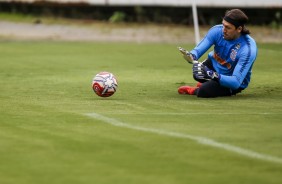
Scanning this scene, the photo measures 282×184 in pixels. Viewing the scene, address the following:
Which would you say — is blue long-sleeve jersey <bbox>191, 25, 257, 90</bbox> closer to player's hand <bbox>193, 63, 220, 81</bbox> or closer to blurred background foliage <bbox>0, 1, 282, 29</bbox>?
player's hand <bbox>193, 63, 220, 81</bbox>

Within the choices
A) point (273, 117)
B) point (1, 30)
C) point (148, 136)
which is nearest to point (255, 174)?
point (148, 136)

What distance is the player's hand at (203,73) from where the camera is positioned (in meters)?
14.2

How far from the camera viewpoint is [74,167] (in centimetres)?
838

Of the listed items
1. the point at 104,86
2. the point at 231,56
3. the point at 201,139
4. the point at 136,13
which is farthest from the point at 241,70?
the point at 136,13

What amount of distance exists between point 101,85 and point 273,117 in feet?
10.1

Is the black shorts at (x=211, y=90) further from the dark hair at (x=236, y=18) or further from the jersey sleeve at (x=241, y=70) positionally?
the dark hair at (x=236, y=18)

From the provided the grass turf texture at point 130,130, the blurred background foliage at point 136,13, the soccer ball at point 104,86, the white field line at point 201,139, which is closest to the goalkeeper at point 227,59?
the grass turf texture at point 130,130

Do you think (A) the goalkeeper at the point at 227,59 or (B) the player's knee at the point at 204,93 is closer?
(A) the goalkeeper at the point at 227,59

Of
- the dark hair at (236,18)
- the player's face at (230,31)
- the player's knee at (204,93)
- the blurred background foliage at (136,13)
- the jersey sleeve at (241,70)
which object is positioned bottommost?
the blurred background foliage at (136,13)

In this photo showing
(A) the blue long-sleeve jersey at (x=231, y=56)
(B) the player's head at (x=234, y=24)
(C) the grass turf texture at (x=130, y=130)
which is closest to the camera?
(C) the grass turf texture at (x=130, y=130)

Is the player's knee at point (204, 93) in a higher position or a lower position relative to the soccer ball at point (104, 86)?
lower

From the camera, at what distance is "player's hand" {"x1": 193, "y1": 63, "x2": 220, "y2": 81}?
14.2 metres

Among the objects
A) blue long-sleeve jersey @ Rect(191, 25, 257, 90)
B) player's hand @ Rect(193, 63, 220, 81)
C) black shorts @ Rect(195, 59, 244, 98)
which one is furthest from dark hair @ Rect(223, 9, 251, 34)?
black shorts @ Rect(195, 59, 244, 98)

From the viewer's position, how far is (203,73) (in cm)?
1419
